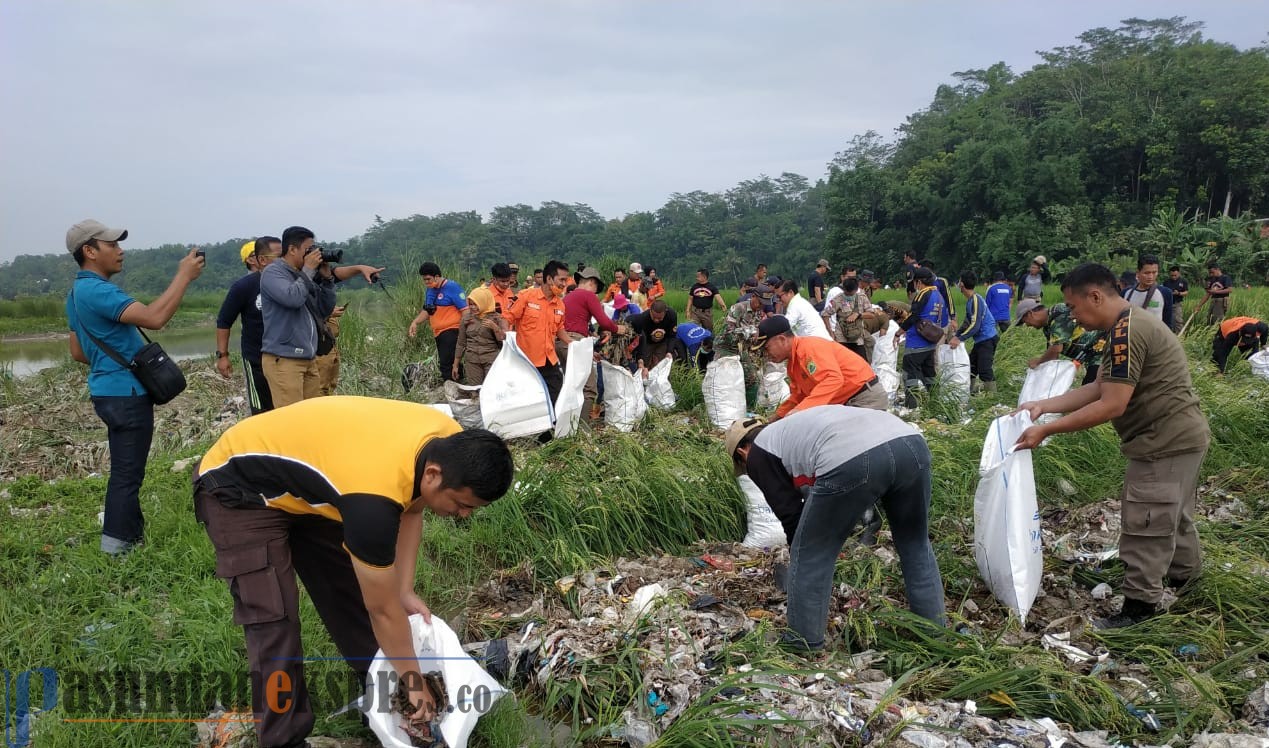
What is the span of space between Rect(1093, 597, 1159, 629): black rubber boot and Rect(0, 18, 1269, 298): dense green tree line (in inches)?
441

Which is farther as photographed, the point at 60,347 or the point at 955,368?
the point at 60,347

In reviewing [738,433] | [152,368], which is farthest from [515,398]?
[738,433]

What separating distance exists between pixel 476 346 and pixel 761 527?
132 inches

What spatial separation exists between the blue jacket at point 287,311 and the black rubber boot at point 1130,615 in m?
4.51

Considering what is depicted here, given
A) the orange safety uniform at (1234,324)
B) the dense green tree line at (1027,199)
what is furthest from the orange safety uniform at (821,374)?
the dense green tree line at (1027,199)

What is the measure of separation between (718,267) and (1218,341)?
36.5 meters

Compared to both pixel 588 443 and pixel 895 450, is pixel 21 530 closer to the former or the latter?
pixel 588 443

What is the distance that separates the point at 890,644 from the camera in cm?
293

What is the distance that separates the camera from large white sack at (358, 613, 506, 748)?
222 centimetres

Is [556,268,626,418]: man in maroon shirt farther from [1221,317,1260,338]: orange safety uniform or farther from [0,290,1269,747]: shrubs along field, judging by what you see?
[1221,317,1260,338]: orange safety uniform

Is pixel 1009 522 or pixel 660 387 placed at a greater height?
pixel 660 387

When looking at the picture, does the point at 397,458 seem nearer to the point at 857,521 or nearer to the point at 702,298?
the point at 857,521

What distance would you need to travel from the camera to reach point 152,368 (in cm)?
372

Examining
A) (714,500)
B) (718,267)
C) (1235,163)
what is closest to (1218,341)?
(714,500)
